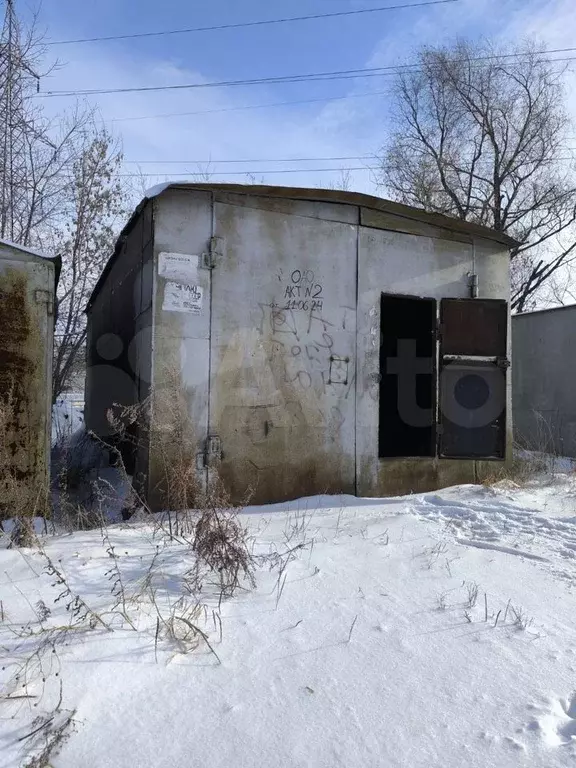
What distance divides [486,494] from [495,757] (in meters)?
3.88

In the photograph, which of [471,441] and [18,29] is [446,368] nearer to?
[471,441]

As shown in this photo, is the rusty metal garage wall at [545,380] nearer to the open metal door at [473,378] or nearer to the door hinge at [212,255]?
the open metal door at [473,378]

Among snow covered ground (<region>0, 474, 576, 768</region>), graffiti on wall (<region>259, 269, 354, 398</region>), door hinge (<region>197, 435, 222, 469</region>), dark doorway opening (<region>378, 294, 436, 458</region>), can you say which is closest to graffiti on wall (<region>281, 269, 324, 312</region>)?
graffiti on wall (<region>259, 269, 354, 398</region>)

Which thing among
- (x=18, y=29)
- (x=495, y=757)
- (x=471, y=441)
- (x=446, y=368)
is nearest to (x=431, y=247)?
(x=446, y=368)

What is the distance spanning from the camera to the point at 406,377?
7.29 metres

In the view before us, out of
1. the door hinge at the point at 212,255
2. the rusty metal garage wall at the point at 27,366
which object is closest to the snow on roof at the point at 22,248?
the rusty metal garage wall at the point at 27,366

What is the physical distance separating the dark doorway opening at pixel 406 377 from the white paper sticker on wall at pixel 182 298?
2.70 m

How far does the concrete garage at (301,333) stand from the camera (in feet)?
16.8

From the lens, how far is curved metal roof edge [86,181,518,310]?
5.11m

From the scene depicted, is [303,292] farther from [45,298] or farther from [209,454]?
[45,298]

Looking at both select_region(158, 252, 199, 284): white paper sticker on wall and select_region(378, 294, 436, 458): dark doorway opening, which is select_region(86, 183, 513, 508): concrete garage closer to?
select_region(158, 252, 199, 284): white paper sticker on wall

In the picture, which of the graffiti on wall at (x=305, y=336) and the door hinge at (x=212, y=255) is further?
the graffiti on wall at (x=305, y=336)

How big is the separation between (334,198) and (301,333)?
1.36 metres

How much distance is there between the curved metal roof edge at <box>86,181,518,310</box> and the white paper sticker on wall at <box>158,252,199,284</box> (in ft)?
1.77
